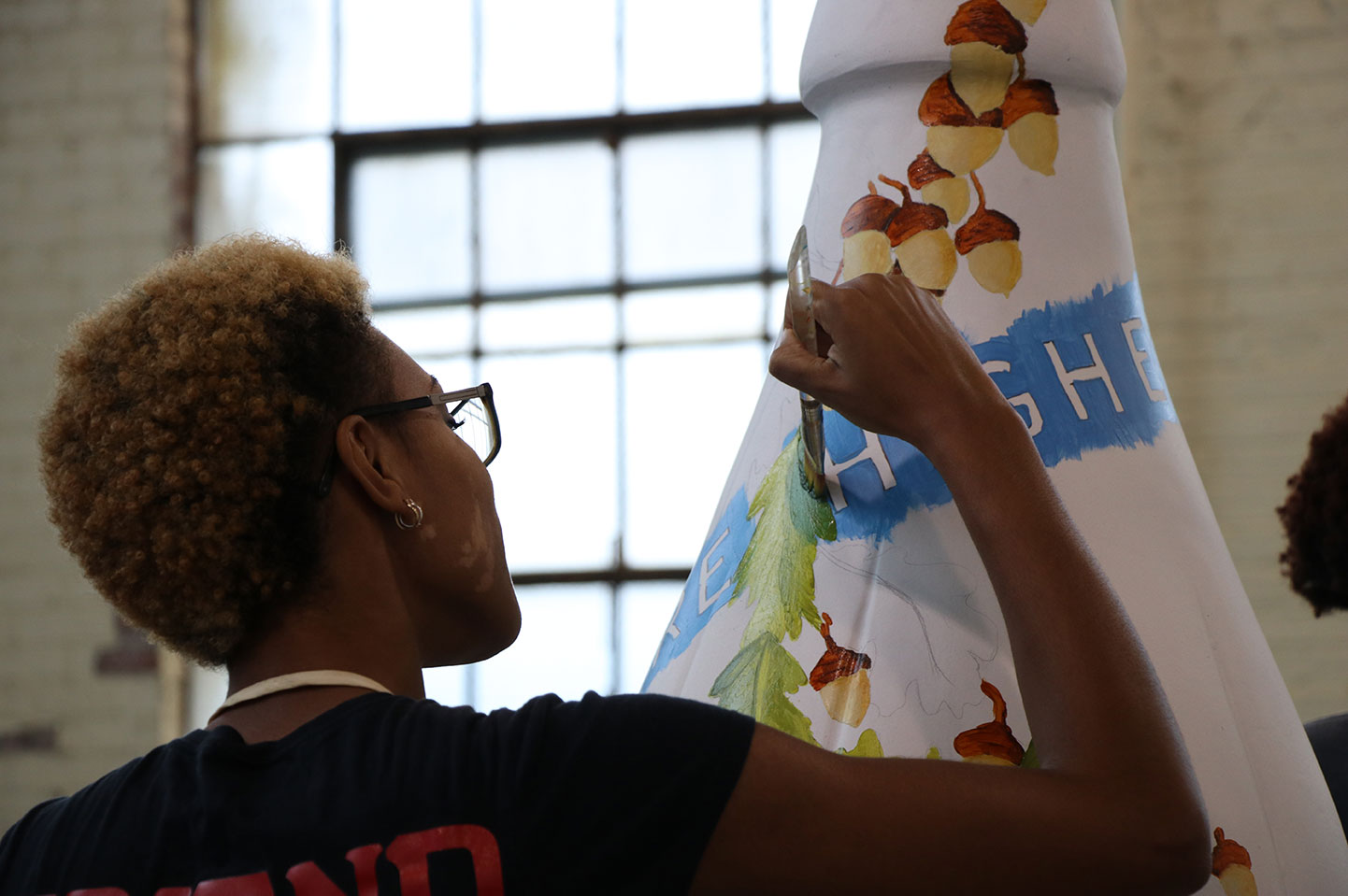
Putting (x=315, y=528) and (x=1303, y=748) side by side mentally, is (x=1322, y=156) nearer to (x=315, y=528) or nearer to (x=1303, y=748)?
(x=1303, y=748)

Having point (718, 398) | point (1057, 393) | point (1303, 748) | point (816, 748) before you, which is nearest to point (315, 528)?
point (816, 748)

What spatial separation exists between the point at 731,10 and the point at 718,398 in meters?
0.91

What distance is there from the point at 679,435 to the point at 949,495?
7.74ft

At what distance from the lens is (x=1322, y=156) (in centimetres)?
263

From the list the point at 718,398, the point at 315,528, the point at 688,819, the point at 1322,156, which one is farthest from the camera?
the point at 718,398

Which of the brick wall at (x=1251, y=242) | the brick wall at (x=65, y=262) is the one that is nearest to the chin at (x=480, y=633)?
the brick wall at (x=1251, y=242)

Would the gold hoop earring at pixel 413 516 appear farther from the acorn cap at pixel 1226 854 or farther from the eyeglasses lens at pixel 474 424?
the acorn cap at pixel 1226 854

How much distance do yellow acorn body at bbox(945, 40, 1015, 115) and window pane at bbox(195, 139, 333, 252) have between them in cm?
272

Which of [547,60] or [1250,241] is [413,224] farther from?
[1250,241]

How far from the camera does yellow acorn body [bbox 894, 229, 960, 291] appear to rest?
76 cm

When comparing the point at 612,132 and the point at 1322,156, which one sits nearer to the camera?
the point at 1322,156

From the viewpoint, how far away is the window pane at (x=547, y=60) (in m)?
3.14

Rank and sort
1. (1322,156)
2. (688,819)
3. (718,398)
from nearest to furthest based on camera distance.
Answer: (688,819) < (1322,156) < (718,398)

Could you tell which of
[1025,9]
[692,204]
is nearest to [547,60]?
[692,204]
